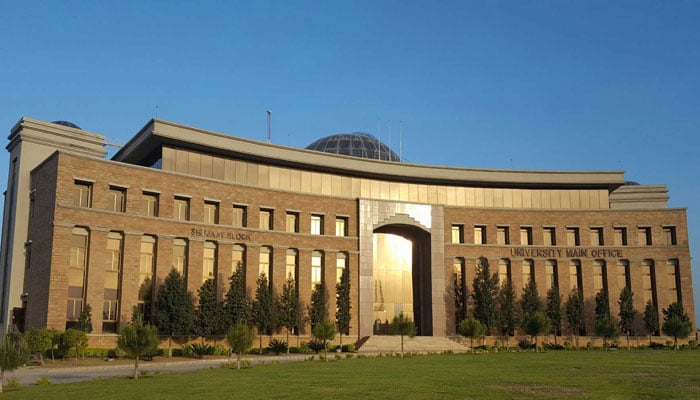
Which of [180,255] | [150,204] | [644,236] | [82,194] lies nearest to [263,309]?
[180,255]

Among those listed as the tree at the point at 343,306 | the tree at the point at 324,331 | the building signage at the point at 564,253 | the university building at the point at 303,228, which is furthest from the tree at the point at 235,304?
the building signage at the point at 564,253

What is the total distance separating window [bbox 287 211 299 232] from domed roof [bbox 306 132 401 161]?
13105 millimetres

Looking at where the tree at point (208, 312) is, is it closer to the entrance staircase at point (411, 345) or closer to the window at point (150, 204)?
the window at point (150, 204)

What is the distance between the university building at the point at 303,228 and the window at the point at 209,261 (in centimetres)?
17

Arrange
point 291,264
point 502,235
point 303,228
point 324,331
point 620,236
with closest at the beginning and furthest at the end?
point 324,331
point 291,264
point 303,228
point 502,235
point 620,236

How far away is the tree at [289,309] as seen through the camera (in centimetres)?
5428

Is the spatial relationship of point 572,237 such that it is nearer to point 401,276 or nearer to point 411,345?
point 401,276

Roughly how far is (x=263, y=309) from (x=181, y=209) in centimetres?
996

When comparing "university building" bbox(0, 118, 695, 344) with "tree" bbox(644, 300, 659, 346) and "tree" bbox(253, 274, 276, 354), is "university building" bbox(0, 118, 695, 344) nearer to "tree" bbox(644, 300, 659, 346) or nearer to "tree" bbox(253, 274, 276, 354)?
"tree" bbox(644, 300, 659, 346)

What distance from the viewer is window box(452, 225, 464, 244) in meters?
65.8

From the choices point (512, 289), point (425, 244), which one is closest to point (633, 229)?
point (512, 289)

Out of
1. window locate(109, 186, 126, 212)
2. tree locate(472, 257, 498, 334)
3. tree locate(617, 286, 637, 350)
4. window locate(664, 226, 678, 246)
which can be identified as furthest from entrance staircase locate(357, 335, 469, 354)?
window locate(664, 226, 678, 246)

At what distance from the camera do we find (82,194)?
4759 cm

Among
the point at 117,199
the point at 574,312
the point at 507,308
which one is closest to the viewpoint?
the point at 117,199
